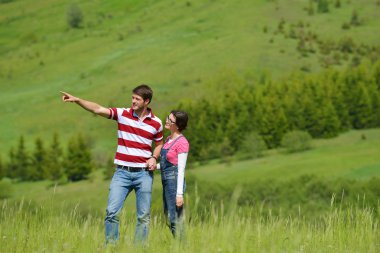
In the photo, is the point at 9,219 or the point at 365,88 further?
the point at 365,88

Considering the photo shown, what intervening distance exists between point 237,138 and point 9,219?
129 metres

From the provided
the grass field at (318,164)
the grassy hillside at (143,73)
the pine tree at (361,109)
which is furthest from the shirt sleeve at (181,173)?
the grassy hillside at (143,73)

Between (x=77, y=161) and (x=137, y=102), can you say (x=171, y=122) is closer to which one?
(x=137, y=102)

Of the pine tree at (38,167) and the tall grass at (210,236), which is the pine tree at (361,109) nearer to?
the pine tree at (38,167)

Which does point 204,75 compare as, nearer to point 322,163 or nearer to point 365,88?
point 365,88

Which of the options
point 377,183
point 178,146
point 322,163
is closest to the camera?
Result: point 178,146

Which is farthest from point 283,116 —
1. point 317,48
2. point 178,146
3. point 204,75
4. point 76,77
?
point 178,146

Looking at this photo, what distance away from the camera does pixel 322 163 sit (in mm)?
115500

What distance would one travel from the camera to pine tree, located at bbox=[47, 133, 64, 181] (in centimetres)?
13725

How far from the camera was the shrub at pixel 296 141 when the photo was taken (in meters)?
124

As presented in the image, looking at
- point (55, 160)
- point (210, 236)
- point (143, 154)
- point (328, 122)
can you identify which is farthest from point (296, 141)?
point (210, 236)

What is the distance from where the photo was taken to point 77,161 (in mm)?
135250

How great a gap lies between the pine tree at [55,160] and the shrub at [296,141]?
4100cm

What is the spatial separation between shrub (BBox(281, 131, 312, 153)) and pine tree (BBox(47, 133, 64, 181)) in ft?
135
